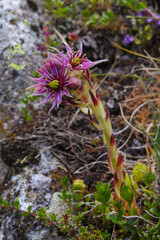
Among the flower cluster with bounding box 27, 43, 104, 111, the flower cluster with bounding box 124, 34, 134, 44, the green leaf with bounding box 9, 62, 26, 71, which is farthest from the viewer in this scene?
the flower cluster with bounding box 124, 34, 134, 44

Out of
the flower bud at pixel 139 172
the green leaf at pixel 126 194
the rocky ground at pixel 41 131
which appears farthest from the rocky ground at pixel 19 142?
the flower bud at pixel 139 172

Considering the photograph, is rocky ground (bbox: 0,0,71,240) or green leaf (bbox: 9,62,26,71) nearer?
rocky ground (bbox: 0,0,71,240)

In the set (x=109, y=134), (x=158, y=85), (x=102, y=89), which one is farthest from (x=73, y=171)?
(x=158, y=85)

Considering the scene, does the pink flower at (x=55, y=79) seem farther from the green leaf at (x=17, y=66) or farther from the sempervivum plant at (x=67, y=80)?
the green leaf at (x=17, y=66)

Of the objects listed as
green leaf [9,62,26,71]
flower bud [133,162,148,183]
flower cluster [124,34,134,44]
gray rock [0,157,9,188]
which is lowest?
flower bud [133,162,148,183]

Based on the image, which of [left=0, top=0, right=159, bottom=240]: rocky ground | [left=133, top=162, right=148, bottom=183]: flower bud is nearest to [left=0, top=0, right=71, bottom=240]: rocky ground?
[left=0, top=0, right=159, bottom=240]: rocky ground

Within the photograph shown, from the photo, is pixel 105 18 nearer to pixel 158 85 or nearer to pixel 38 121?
pixel 158 85

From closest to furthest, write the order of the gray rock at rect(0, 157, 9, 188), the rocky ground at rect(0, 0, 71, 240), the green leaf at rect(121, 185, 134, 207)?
the green leaf at rect(121, 185, 134, 207) → the rocky ground at rect(0, 0, 71, 240) → the gray rock at rect(0, 157, 9, 188)

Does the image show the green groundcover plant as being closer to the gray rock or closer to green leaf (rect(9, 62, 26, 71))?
the gray rock
